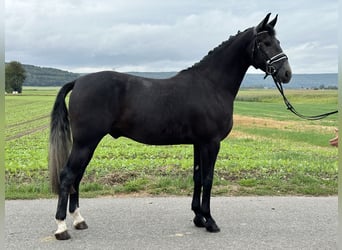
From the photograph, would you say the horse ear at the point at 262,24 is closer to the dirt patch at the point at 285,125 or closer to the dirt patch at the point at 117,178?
the dirt patch at the point at 117,178

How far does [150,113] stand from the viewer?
4527 mm

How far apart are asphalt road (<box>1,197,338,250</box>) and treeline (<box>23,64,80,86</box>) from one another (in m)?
95.2

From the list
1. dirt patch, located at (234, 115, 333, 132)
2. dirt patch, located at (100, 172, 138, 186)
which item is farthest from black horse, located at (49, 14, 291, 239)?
dirt patch, located at (234, 115, 333, 132)

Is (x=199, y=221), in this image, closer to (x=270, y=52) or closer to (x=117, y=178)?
(x=270, y=52)

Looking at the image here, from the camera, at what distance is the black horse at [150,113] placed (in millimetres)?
4441

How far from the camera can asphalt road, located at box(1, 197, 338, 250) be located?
13.7ft

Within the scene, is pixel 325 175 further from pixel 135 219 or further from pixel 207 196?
pixel 135 219

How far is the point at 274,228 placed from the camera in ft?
15.3

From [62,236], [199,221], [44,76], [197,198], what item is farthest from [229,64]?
[44,76]

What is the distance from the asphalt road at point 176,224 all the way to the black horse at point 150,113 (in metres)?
0.29

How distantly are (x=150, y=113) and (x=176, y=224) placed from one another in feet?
4.93

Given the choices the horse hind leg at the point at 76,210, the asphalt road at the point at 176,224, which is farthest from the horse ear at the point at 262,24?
the horse hind leg at the point at 76,210

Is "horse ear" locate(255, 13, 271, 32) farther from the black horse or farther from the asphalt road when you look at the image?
the asphalt road

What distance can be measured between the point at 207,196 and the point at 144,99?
146 cm
